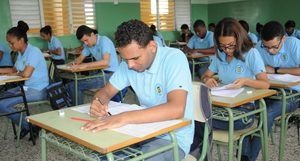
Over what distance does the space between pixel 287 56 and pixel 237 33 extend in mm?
846

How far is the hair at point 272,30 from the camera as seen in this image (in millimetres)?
2500

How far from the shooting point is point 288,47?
2.71 metres

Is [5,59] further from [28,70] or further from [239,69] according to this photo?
[239,69]

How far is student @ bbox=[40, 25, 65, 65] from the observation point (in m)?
6.09

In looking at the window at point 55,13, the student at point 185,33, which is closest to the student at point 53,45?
the window at point 55,13

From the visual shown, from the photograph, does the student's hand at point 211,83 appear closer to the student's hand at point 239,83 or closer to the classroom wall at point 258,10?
the student's hand at point 239,83

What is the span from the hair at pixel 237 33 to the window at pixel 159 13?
6416mm

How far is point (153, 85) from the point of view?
1.63 meters

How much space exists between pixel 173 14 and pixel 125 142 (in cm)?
860

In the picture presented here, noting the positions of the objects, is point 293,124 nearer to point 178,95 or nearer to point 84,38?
point 178,95

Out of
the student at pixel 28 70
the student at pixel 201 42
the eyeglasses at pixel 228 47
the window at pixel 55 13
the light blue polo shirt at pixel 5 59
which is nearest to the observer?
the eyeglasses at pixel 228 47

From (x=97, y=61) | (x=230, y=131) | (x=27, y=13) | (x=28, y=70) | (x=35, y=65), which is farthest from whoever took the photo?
(x=27, y=13)

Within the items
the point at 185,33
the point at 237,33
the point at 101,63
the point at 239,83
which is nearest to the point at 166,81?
the point at 239,83

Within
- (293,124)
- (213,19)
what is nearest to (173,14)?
(213,19)
